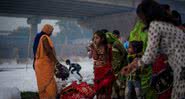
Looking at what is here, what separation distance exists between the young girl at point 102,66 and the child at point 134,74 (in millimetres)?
363

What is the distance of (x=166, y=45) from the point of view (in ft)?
12.3

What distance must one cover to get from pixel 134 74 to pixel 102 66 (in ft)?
2.10

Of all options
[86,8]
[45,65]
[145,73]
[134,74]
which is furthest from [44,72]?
[86,8]

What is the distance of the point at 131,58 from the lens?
5.77m

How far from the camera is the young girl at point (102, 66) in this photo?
20.1ft

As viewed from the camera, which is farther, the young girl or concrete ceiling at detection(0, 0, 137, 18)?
concrete ceiling at detection(0, 0, 137, 18)

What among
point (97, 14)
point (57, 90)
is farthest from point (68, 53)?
point (57, 90)

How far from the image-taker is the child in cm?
555

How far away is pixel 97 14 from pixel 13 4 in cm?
1228

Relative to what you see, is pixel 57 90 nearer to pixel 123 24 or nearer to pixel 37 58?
pixel 37 58

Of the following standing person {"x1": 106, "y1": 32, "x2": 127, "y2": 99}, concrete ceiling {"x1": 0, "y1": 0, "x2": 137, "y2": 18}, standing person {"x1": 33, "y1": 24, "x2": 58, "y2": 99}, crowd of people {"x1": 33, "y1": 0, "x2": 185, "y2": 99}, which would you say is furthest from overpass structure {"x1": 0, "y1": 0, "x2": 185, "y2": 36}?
standing person {"x1": 106, "y1": 32, "x2": 127, "y2": 99}

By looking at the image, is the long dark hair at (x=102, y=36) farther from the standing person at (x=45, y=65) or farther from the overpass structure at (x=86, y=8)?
the overpass structure at (x=86, y=8)

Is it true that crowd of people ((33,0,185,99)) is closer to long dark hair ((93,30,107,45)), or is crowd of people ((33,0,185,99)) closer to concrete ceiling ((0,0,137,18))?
long dark hair ((93,30,107,45))

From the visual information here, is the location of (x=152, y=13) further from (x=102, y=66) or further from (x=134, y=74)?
(x=102, y=66)
